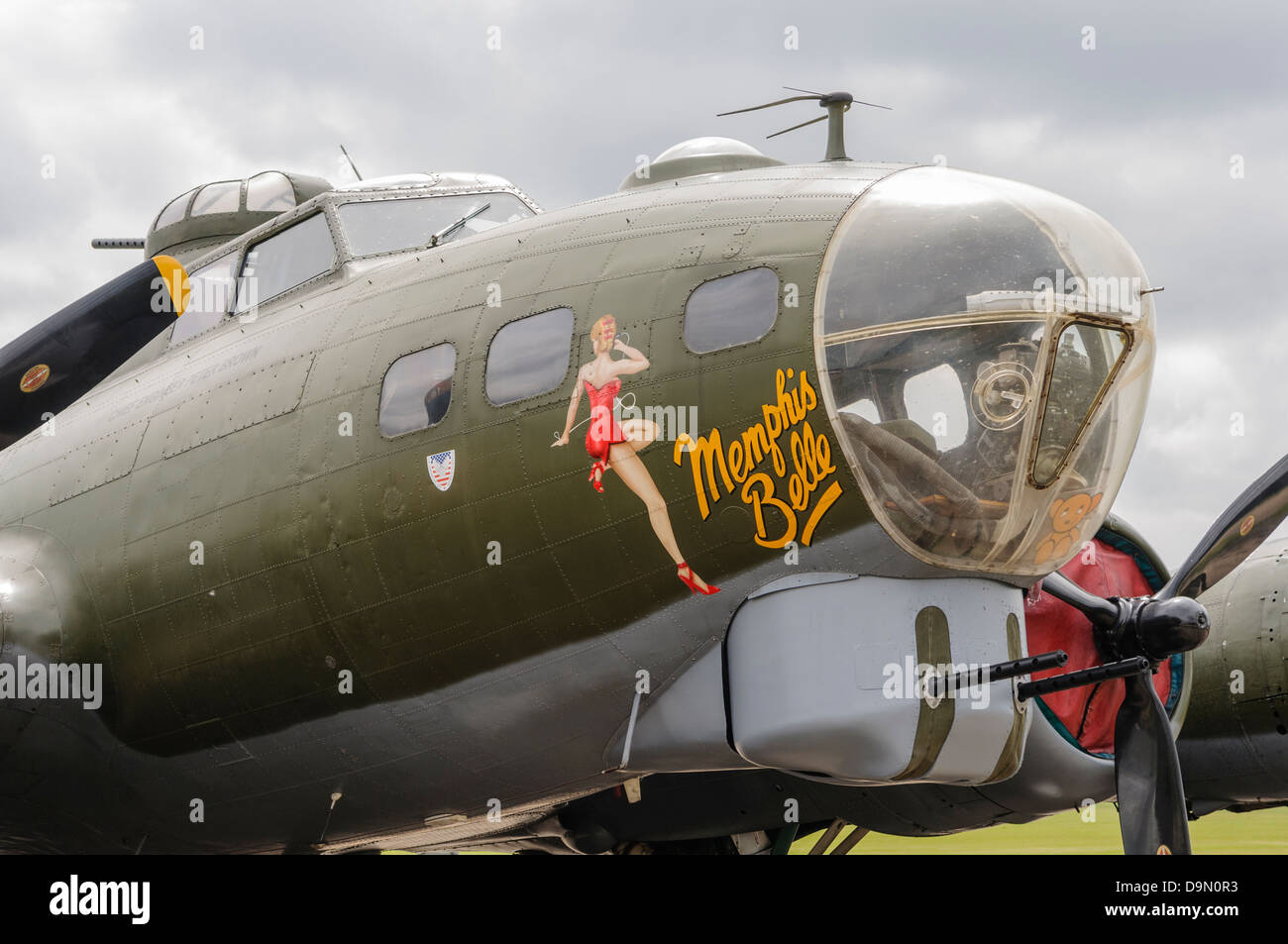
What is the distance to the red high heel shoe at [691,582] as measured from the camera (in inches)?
256

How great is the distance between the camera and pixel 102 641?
8.55 m

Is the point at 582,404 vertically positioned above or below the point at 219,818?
above

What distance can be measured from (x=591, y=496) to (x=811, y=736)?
1.49 m

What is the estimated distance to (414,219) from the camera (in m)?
9.38

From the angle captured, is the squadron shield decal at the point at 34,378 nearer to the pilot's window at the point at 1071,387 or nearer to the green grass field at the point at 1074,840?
the pilot's window at the point at 1071,387

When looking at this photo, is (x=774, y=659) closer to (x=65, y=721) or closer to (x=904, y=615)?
(x=904, y=615)

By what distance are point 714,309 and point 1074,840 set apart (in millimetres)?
19535

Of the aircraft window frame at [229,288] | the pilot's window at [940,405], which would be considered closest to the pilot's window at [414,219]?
the aircraft window frame at [229,288]

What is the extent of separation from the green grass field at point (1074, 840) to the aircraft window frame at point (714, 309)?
13.4 metres

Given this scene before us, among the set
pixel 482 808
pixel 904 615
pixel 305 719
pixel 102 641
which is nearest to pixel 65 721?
pixel 102 641

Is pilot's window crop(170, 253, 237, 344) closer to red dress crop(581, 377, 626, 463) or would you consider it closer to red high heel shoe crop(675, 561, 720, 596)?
red dress crop(581, 377, 626, 463)

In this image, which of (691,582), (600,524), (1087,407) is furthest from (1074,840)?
(600,524)
